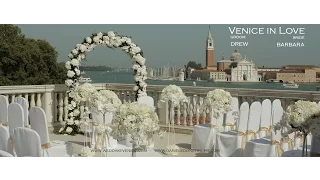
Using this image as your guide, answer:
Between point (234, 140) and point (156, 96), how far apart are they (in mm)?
3396

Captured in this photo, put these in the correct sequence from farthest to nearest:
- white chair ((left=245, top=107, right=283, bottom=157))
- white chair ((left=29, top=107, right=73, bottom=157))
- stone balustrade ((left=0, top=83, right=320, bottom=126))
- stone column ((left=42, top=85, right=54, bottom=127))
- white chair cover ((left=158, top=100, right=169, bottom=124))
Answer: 1. white chair cover ((left=158, top=100, right=169, bottom=124))
2. stone column ((left=42, top=85, right=54, bottom=127))
3. stone balustrade ((left=0, top=83, right=320, bottom=126))
4. white chair ((left=245, top=107, right=283, bottom=157))
5. white chair ((left=29, top=107, right=73, bottom=157))

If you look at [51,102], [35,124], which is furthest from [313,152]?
[51,102]

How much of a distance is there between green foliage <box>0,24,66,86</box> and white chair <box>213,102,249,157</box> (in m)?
19.0

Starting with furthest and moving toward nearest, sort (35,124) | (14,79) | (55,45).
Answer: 1. (55,45)
2. (14,79)
3. (35,124)

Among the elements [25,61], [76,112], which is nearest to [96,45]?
[76,112]

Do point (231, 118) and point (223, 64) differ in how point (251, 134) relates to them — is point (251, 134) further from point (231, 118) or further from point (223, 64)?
point (223, 64)

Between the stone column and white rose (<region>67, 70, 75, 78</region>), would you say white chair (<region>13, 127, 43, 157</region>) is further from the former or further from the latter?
the stone column

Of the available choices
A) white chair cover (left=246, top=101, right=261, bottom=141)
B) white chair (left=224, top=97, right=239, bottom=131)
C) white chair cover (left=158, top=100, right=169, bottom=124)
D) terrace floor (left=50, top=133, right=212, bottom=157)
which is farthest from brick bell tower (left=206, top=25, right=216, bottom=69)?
white chair cover (left=246, top=101, right=261, bottom=141)

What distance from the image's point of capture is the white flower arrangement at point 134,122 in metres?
2.92

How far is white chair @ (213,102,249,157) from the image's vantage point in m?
5.37

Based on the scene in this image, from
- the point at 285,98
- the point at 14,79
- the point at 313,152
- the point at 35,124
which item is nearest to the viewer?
the point at 313,152

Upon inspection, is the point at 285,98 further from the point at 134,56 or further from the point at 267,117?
the point at 134,56
